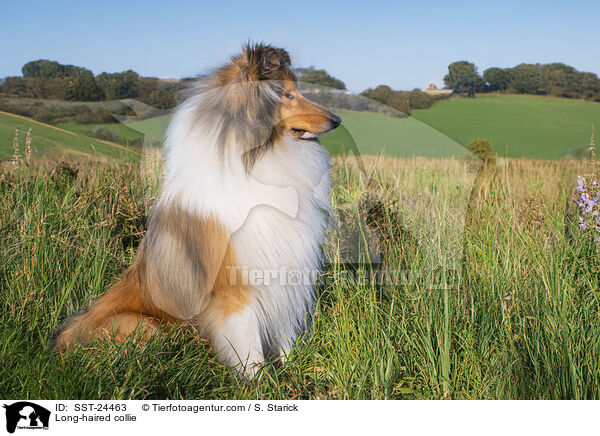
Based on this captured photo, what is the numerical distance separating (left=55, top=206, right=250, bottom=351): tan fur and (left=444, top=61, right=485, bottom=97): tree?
5.68ft

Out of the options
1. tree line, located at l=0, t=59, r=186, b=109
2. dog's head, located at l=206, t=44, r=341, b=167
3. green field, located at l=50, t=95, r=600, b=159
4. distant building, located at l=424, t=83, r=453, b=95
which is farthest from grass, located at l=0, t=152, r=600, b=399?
tree line, located at l=0, t=59, r=186, b=109

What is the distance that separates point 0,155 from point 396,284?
317 centimetres

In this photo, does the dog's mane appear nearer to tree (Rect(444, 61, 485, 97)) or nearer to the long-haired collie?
the long-haired collie

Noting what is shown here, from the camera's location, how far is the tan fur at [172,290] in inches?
98.0

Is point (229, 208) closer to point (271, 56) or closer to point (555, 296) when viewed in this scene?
point (271, 56)

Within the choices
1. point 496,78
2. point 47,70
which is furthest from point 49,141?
point 496,78

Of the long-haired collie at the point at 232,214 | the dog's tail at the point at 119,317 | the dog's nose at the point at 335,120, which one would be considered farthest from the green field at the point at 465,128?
the dog's tail at the point at 119,317

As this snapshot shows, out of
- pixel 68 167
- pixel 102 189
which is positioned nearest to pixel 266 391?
pixel 102 189

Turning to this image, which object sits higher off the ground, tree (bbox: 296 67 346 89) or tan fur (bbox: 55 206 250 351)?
tree (bbox: 296 67 346 89)

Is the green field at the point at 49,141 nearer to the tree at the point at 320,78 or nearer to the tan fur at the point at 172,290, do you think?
the tan fur at the point at 172,290

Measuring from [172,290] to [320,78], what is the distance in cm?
147

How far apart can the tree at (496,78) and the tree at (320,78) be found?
108cm

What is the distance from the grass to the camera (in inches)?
91.7
